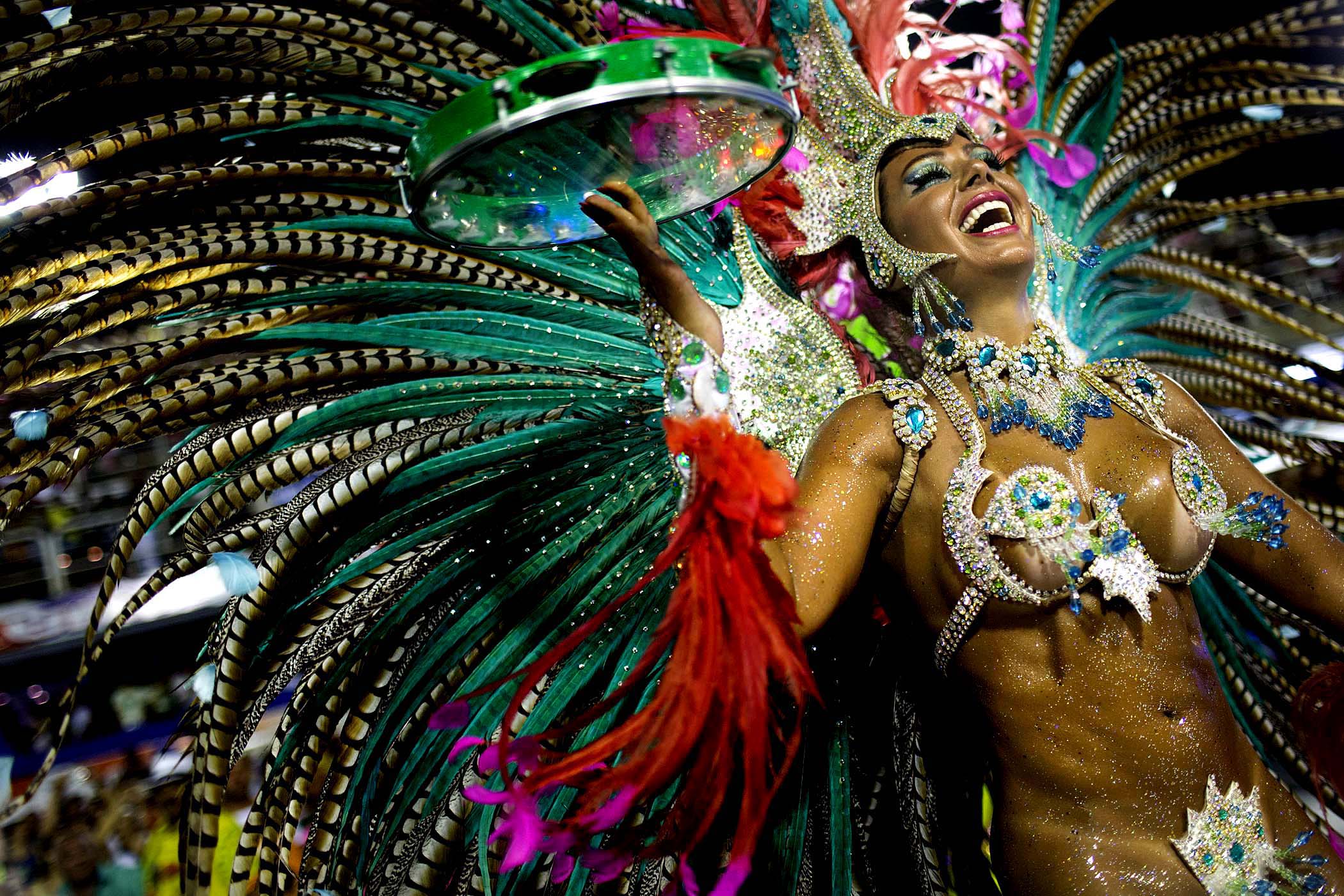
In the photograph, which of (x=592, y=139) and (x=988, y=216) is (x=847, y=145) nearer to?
(x=988, y=216)

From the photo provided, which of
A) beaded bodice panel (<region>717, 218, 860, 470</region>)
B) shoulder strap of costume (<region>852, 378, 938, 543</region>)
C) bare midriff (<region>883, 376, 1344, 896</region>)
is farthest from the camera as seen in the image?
beaded bodice panel (<region>717, 218, 860, 470</region>)

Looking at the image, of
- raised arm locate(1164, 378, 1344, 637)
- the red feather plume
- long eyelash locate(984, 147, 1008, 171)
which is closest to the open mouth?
long eyelash locate(984, 147, 1008, 171)

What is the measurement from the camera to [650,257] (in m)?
1.32

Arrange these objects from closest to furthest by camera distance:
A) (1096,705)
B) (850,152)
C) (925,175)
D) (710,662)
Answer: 1. (710,662)
2. (1096,705)
3. (925,175)
4. (850,152)

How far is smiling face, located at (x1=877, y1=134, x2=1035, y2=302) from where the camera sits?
65.5 inches

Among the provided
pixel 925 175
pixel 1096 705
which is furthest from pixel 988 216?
pixel 1096 705

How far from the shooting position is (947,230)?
1.68 m

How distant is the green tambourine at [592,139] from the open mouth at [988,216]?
16.4 inches

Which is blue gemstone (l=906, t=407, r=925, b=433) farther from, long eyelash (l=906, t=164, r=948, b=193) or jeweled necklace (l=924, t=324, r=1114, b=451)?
long eyelash (l=906, t=164, r=948, b=193)

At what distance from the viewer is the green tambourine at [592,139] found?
1169mm

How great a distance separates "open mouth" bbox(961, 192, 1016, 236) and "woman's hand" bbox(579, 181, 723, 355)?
574mm

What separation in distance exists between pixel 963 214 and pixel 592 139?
71 cm

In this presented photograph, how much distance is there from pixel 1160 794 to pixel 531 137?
4.20ft

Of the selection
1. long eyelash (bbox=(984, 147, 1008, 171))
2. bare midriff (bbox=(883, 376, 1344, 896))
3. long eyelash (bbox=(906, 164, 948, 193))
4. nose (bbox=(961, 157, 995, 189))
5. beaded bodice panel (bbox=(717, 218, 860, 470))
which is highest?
long eyelash (bbox=(984, 147, 1008, 171))
